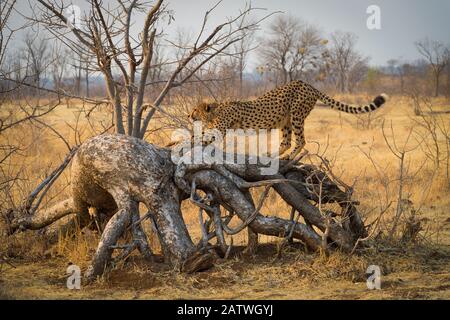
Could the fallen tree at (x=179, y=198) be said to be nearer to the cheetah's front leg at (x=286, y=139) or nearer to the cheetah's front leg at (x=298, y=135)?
the cheetah's front leg at (x=298, y=135)

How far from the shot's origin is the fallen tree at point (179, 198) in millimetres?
5082

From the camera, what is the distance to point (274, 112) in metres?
8.19

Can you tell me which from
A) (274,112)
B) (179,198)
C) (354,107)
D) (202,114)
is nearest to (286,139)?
(274,112)

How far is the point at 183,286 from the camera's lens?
4.68m

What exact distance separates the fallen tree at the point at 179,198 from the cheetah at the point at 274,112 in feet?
6.71

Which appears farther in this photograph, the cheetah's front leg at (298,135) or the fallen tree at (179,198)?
the cheetah's front leg at (298,135)

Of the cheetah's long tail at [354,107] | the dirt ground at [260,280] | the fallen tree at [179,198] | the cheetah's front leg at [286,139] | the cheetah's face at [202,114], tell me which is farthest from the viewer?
the cheetah's front leg at [286,139]

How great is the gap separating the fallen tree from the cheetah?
2046mm

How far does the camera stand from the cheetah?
7.68 metres

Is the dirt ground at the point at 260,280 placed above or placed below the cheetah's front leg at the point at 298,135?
below

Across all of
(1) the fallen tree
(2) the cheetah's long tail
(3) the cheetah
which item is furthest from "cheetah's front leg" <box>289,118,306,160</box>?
(1) the fallen tree

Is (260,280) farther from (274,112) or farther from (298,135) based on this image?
(274,112)

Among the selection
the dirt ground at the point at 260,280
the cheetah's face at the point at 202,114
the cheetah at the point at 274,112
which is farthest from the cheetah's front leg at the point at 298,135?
the dirt ground at the point at 260,280

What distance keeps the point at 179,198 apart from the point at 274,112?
3.06m
